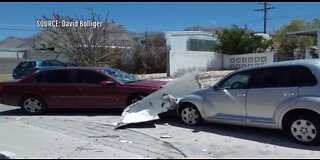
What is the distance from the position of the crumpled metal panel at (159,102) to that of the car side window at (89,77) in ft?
6.81

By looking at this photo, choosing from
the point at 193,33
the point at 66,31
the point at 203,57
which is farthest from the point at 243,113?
the point at 193,33

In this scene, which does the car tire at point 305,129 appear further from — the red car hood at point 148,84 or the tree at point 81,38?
the tree at point 81,38

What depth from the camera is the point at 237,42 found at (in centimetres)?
3594

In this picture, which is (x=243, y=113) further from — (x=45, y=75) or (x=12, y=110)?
(x=12, y=110)

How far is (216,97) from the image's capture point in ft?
27.1

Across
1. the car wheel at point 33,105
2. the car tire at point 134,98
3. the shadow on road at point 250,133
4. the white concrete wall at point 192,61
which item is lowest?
the shadow on road at point 250,133

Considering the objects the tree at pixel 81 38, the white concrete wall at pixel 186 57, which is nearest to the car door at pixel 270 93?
the tree at pixel 81 38

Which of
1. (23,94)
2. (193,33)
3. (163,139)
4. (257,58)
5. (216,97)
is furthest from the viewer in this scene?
(193,33)

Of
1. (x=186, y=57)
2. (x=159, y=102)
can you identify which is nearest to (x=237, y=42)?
(x=186, y=57)

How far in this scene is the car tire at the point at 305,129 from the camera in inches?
264

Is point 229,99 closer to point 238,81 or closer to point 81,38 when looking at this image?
point 238,81

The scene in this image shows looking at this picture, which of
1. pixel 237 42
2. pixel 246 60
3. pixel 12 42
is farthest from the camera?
pixel 12 42

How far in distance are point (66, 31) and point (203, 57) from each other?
1482 centimetres

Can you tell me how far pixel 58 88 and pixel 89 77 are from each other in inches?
38.5
